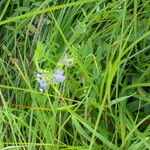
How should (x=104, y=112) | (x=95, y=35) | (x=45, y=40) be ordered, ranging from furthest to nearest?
(x=45, y=40)
(x=95, y=35)
(x=104, y=112)

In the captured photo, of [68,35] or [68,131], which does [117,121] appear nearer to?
[68,131]

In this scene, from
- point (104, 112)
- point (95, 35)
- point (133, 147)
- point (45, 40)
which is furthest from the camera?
point (45, 40)

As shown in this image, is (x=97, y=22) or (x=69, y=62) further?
(x=97, y=22)

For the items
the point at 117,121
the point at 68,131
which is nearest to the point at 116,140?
the point at 117,121

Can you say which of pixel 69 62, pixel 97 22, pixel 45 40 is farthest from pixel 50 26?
pixel 69 62

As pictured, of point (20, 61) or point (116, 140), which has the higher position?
point (20, 61)

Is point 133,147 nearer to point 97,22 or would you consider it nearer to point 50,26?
point 97,22

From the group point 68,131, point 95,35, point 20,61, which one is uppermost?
point 95,35
